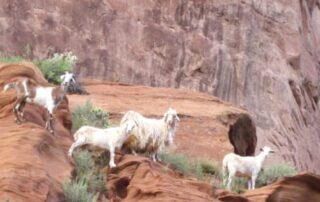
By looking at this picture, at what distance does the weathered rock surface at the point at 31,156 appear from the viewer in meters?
14.6

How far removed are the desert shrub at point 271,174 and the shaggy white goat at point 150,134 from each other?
290 centimetres

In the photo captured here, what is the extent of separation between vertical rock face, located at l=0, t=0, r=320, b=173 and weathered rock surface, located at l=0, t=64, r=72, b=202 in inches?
629

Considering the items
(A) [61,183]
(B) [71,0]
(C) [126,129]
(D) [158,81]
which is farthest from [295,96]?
(A) [61,183]

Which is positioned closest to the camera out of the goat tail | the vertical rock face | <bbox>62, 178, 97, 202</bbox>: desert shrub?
<bbox>62, 178, 97, 202</bbox>: desert shrub

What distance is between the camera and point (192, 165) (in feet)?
69.3

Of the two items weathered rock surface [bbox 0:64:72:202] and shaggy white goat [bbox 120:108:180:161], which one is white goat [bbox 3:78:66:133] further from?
shaggy white goat [bbox 120:108:180:161]

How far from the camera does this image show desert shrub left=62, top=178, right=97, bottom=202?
50.5 feet

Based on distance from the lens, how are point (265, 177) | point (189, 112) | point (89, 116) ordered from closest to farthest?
point (89, 116), point (265, 177), point (189, 112)

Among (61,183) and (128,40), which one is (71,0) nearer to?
(128,40)

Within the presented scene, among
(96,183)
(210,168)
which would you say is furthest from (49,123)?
(210,168)

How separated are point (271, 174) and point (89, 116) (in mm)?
4051

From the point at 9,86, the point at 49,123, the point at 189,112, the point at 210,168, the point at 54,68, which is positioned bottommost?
the point at 210,168

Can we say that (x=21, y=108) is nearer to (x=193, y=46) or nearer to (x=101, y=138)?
(x=101, y=138)

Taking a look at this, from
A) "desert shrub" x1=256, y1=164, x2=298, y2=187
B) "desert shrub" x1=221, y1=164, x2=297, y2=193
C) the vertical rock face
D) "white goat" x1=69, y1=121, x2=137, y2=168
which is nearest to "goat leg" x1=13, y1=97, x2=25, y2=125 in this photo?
"white goat" x1=69, y1=121, x2=137, y2=168
